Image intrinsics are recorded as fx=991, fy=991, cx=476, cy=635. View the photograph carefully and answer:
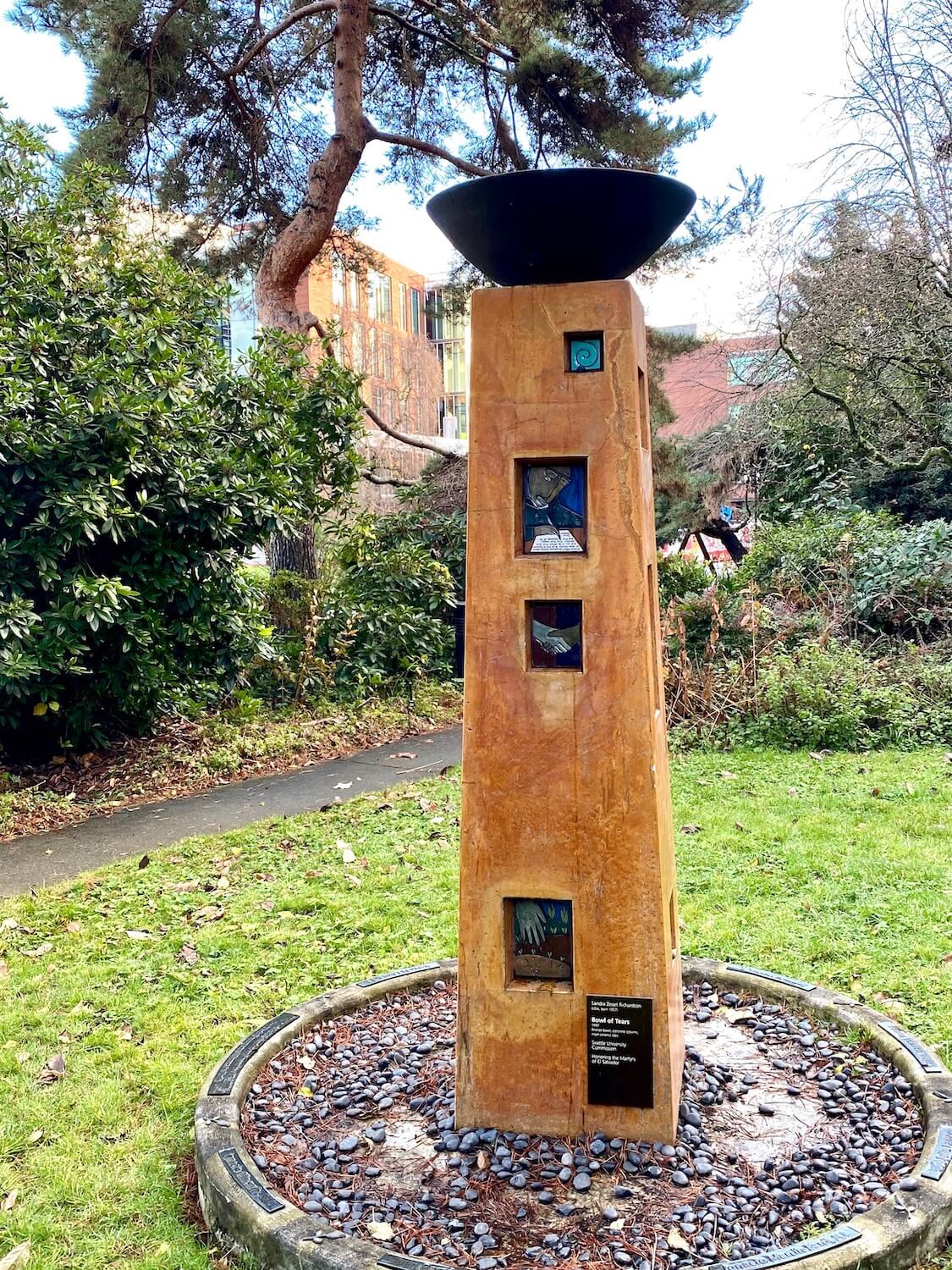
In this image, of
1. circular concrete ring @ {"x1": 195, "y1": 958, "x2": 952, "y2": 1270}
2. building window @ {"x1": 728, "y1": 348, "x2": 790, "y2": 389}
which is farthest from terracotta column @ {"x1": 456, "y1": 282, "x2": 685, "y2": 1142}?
building window @ {"x1": 728, "y1": 348, "x2": 790, "y2": 389}

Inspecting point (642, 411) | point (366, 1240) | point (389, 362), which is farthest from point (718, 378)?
point (366, 1240)

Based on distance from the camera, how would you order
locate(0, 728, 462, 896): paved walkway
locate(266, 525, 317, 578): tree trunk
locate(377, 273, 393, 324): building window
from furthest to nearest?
locate(377, 273, 393, 324): building window → locate(266, 525, 317, 578): tree trunk → locate(0, 728, 462, 896): paved walkway

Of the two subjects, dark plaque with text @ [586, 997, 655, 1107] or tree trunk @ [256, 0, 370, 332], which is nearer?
dark plaque with text @ [586, 997, 655, 1107]

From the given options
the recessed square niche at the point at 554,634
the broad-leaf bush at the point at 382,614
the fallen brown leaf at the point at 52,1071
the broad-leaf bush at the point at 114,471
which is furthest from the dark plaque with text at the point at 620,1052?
the broad-leaf bush at the point at 382,614

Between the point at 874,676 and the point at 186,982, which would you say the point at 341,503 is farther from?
the point at 186,982

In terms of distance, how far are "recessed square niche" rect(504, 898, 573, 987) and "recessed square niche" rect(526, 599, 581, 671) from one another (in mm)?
678

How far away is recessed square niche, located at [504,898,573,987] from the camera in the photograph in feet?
9.26

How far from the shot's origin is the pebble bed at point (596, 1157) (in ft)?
7.84

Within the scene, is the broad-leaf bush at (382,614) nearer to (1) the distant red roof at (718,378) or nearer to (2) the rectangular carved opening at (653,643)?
(1) the distant red roof at (718,378)

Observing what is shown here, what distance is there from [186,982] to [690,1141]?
88.2 inches

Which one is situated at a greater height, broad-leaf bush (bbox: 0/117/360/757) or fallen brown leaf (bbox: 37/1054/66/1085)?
broad-leaf bush (bbox: 0/117/360/757)

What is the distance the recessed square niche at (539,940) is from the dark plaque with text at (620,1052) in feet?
0.45

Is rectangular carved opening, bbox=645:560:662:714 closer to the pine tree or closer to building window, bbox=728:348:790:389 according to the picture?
the pine tree

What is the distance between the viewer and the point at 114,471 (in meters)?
6.68
